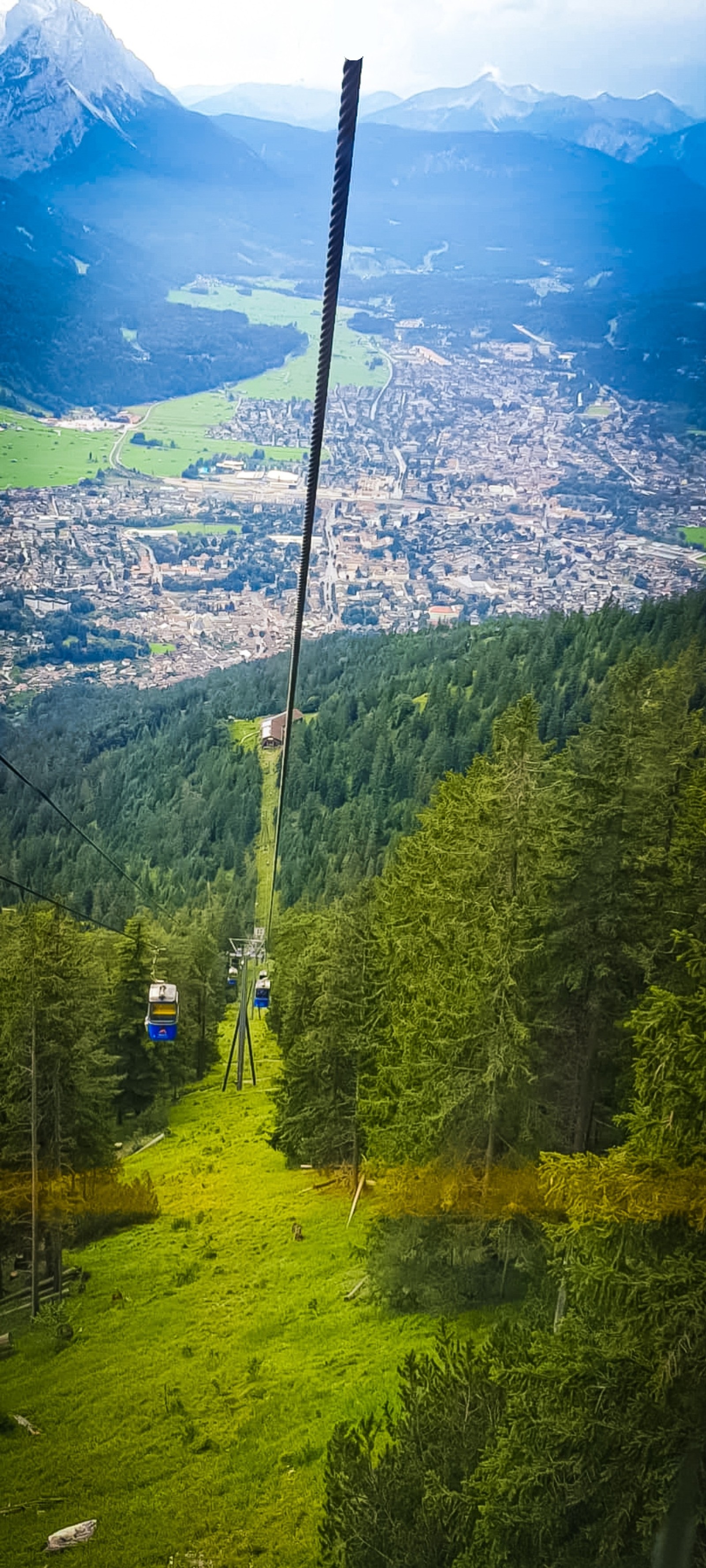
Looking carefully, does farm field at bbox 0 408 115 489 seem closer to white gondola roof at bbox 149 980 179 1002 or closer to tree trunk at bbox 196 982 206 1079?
tree trunk at bbox 196 982 206 1079

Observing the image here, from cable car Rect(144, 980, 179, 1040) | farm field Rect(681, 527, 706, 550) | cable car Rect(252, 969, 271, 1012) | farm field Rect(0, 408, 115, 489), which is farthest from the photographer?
farm field Rect(0, 408, 115, 489)

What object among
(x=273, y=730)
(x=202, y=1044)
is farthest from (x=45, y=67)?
(x=202, y=1044)

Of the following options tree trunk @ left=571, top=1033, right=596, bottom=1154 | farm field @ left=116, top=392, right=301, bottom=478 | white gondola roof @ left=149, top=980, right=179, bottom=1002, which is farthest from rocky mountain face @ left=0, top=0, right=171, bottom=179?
tree trunk @ left=571, top=1033, right=596, bottom=1154

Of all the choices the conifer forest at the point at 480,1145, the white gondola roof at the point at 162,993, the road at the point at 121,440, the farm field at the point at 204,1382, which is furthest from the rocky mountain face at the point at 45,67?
the farm field at the point at 204,1382

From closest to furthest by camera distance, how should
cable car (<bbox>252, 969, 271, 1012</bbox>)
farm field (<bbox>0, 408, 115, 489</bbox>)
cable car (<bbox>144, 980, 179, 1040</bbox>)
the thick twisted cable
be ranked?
the thick twisted cable → cable car (<bbox>144, 980, 179, 1040</bbox>) → cable car (<bbox>252, 969, 271, 1012</bbox>) → farm field (<bbox>0, 408, 115, 489</bbox>)

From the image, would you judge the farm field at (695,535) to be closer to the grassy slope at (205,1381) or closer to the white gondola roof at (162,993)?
the white gondola roof at (162,993)

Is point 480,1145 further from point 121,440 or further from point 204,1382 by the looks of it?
point 121,440
